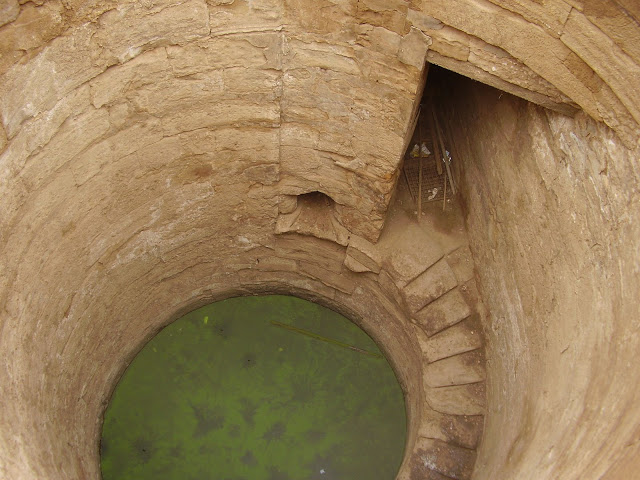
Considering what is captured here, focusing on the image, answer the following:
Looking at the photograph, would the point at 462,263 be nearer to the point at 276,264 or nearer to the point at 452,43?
the point at 276,264

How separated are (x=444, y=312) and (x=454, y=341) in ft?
0.69

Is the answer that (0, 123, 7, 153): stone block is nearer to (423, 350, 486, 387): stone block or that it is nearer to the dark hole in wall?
the dark hole in wall

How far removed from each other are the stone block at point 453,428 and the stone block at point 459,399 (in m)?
0.04

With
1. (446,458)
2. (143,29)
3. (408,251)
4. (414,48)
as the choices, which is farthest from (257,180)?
(446,458)

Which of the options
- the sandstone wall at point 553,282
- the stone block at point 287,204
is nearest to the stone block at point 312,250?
the stone block at point 287,204

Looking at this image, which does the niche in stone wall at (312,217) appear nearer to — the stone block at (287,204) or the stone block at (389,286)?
the stone block at (287,204)

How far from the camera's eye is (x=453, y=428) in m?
4.11

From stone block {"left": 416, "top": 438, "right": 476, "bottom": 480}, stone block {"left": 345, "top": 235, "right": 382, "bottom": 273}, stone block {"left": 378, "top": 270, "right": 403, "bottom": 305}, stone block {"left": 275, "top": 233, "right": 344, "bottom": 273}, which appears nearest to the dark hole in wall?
stone block {"left": 275, "top": 233, "right": 344, "bottom": 273}

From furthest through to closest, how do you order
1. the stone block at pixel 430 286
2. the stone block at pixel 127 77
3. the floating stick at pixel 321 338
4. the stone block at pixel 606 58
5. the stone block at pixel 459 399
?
the floating stick at pixel 321 338
the stone block at pixel 430 286
the stone block at pixel 459 399
the stone block at pixel 127 77
the stone block at pixel 606 58

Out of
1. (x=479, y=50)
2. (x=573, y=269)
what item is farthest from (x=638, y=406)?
(x=479, y=50)

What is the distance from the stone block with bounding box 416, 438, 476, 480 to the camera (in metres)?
4.00

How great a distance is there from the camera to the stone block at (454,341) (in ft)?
13.7

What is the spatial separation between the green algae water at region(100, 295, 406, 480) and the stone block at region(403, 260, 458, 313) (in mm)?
926

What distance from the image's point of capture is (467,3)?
2.81 metres
